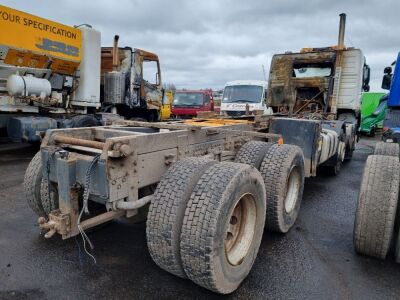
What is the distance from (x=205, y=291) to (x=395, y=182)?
195cm

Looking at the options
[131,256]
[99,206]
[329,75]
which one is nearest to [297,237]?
[131,256]

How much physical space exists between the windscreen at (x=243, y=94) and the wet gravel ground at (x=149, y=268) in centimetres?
936

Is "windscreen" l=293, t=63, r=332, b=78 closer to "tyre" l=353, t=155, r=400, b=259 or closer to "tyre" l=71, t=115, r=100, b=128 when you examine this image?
"tyre" l=71, t=115, r=100, b=128

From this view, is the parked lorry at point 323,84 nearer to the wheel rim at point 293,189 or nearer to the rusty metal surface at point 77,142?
the wheel rim at point 293,189

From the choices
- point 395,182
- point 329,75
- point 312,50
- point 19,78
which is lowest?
point 395,182

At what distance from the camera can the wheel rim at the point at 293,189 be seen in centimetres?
400

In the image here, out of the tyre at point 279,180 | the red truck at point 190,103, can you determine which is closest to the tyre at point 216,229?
the tyre at point 279,180

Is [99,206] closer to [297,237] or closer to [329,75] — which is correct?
[297,237]

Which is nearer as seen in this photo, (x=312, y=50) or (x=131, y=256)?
(x=131, y=256)

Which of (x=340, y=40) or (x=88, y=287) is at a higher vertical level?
(x=340, y=40)

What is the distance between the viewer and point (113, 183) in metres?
2.34

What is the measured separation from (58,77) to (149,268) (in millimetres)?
7040

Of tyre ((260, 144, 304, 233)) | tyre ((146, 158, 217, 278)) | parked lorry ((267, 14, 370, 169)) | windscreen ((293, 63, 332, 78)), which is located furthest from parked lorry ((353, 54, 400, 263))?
windscreen ((293, 63, 332, 78))

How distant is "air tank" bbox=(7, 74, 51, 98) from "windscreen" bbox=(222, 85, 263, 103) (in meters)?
7.24
